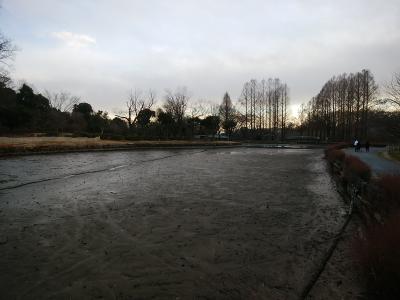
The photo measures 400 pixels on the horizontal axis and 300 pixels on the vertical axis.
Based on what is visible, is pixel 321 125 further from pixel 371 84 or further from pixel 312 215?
pixel 312 215

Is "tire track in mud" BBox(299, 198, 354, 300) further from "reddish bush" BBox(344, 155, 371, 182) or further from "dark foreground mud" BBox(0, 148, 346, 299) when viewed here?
"reddish bush" BBox(344, 155, 371, 182)

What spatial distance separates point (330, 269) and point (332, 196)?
692 cm

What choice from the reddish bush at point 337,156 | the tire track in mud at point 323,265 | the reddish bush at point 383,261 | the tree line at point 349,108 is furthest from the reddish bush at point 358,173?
the tree line at point 349,108

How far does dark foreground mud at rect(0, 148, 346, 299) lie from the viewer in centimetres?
458

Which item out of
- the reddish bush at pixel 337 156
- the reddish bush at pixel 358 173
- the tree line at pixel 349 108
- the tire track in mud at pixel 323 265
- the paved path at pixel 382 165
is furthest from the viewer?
the tree line at pixel 349 108

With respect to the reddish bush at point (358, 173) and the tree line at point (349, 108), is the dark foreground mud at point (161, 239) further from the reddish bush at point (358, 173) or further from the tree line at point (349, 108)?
the tree line at point (349, 108)

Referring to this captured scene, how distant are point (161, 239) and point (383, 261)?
162 inches

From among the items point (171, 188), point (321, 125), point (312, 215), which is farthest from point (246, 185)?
point (321, 125)

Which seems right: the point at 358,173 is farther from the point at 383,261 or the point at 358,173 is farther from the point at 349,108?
the point at 349,108

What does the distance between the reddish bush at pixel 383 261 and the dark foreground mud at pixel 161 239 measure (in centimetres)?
97

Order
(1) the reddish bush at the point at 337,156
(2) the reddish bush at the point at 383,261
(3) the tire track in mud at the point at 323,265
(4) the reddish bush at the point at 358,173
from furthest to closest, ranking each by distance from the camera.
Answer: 1. (1) the reddish bush at the point at 337,156
2. (4) the reddish bush at the point at 358,173
3. (3) the tire track in mud at the point at 323,265
4. (2) the reddish bush at the point at 383,261

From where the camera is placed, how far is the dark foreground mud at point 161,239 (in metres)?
4.58

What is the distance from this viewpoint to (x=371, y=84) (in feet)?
178

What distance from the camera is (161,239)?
6527mm
